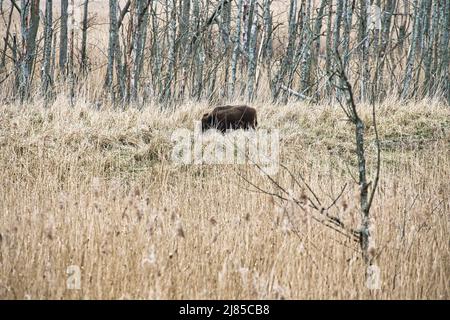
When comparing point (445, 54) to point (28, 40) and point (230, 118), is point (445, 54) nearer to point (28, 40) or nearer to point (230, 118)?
point (230, 118)

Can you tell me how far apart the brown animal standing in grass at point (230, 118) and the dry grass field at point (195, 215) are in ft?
0.91

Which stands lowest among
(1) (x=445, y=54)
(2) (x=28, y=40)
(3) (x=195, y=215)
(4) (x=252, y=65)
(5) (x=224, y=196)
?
(3) (x=195, y=215)

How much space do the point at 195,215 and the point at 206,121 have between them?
8.05 ft

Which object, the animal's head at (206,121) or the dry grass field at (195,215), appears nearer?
the dry grass field at (195,215)

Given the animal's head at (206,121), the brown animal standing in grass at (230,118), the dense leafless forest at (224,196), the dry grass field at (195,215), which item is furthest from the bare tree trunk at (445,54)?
the animal's head at (206,121)

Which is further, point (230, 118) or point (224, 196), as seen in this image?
point (230, 118)

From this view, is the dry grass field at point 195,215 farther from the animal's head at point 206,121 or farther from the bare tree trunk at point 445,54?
the bare tree trunk at point 445,54

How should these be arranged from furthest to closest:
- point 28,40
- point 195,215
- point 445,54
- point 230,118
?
1. point 445,54
2. point 28,40
3. point 230,118
4. point 195,215

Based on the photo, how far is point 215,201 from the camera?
182 inches

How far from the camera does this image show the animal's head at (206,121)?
6414 millimetres

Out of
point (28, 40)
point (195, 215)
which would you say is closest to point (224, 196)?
point (195, 215)

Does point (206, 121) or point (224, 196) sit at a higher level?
point (206, 121)

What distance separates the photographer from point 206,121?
6.43 metres

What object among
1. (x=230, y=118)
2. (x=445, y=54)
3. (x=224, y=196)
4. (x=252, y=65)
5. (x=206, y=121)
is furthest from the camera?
(x=445, y=54)
